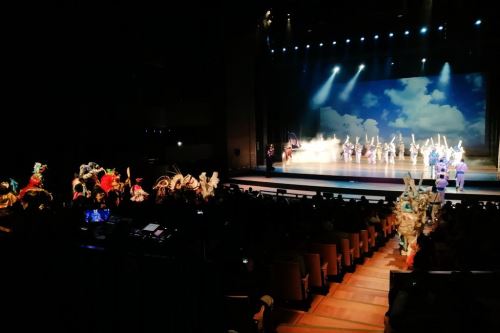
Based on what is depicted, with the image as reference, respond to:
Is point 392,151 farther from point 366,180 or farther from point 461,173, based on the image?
A: point 461,173

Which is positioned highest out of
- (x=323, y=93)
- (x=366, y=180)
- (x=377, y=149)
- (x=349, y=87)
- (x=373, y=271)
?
(x=349, y=87)

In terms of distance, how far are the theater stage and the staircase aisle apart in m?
6.36

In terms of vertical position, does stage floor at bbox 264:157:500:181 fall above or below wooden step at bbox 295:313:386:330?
above

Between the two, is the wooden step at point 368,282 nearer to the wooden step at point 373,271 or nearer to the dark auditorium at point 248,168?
the dark auditorium at point 248,168

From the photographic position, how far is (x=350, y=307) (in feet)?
14.7

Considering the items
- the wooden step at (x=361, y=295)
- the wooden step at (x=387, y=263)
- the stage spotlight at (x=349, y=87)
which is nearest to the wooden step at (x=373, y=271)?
the wooden step at (x=387, y=263)

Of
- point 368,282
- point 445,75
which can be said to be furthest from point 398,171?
point 368,282

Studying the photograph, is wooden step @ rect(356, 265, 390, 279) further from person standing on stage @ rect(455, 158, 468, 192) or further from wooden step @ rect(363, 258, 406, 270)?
person standing on stage @ rect(455, 158, 468, 192)

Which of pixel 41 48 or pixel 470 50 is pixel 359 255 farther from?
pixel 470 50

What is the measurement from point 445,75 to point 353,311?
1670 cm

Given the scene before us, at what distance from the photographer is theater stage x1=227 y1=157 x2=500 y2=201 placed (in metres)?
11.9

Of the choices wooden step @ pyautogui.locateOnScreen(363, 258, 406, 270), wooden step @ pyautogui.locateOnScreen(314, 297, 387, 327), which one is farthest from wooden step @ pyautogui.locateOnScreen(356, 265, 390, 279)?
wooden step @ pyautogui.locateOnScreen(314, 297, 387, 327)

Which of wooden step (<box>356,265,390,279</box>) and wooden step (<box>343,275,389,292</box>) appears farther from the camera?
wooden step (<box>356,265,390,279</box>)

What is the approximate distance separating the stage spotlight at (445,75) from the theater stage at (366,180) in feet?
12.6
